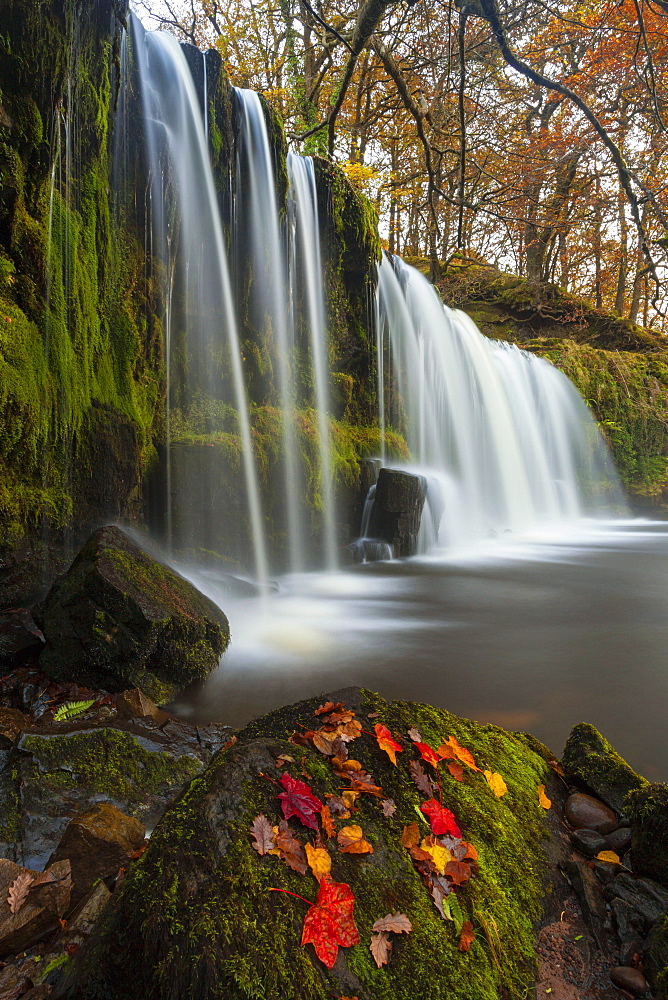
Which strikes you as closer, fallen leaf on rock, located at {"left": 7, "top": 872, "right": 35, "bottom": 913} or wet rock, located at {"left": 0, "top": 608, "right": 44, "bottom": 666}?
fallen leaf on rock, located at {"left": 7, "top": 872, "right": 35, "bottom": 913}

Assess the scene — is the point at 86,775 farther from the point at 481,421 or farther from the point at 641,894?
the point at 481,421

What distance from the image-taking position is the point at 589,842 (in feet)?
6.64

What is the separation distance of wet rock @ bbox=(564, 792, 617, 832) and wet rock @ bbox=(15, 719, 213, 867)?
5.73 ft

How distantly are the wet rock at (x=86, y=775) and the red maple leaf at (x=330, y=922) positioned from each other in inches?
56.5

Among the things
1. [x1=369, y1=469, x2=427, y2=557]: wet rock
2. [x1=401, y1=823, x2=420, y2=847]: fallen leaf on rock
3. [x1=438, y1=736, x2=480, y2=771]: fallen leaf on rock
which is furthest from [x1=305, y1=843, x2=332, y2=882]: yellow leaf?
[x1=369, y1=469, x2=427, y2=557]: wet rock

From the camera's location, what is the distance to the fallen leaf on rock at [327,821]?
147 centimetres

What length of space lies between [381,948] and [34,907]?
1.12 m

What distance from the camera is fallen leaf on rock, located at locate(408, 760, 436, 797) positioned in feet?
5.79

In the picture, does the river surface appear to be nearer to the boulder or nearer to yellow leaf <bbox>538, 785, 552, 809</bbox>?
the boulder

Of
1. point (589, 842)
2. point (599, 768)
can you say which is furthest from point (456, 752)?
point (599, 768)

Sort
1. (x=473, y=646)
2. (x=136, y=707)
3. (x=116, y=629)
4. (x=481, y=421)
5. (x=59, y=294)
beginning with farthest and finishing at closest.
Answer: (x=481, y=421)
(x=59, y=294)
(x=473, y=646)
(x=116, y=629)
(x=136, y=707)

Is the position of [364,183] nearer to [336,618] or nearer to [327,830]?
[336,618]

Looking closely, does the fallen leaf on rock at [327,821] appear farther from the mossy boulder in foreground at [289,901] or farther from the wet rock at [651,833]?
the wet rock at [651,833]

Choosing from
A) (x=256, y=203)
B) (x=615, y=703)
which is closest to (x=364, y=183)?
(x=256, y=203)
